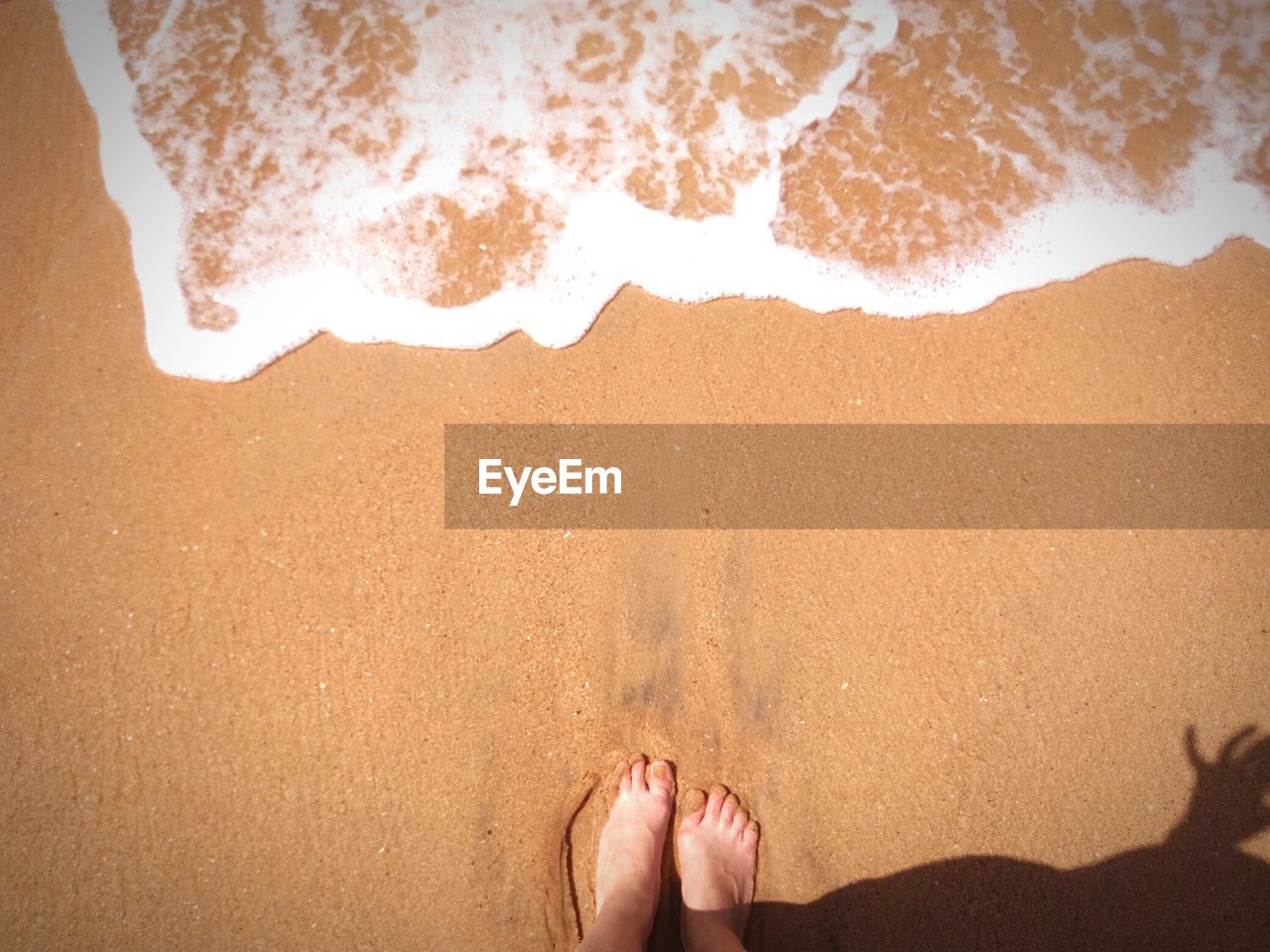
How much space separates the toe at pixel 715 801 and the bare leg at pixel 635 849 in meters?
0.12

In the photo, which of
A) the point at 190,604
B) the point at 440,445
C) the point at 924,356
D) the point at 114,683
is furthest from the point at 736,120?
the point at 114,683

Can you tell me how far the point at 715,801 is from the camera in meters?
2.17

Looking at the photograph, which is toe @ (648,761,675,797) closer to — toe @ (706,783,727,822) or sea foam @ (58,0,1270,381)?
toe @ (706,783,727,822)

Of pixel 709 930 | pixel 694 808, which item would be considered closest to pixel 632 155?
pixel 694 808

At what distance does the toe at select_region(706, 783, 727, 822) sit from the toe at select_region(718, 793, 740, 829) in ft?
0.03

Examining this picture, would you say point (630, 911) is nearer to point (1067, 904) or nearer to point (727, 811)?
point (727, 811)

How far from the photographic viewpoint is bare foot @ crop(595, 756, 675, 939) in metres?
2.07

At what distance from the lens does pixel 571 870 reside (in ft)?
7.17

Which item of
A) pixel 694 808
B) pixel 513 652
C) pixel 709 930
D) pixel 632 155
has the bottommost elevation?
pixel 709 930

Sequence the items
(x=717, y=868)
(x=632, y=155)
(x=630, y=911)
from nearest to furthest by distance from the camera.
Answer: (x=630, y=911), (x=717, y=868), (x=632, y=155)

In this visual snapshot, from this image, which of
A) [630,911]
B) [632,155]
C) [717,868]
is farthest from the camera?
[632,155]

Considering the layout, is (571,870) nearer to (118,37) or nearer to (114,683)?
(114,683)

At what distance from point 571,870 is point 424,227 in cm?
232

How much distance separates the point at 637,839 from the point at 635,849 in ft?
0.10
